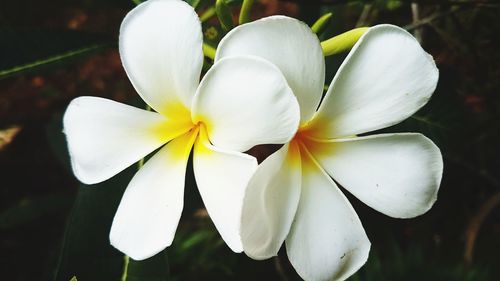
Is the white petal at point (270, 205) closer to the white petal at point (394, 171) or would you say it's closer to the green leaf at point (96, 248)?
the white petal at point (394, 171)

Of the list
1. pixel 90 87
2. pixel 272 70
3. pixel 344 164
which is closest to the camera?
pixel 272 70

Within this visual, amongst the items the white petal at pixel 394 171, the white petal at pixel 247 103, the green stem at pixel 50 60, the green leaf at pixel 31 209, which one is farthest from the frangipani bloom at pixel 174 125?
the green leaf at pixel 31 209

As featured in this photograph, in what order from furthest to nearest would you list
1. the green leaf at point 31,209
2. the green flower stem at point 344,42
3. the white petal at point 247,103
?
the green leaf at point 31,209, the green flower stem at point 344,42, the white petal at point 247,103

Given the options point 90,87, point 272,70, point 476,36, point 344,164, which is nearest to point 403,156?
point 344,164

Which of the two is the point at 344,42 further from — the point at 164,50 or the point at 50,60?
the point at 50,60

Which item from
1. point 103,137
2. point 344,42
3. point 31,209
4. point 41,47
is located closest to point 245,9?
point 344,42

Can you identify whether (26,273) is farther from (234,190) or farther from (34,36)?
(234,190)
